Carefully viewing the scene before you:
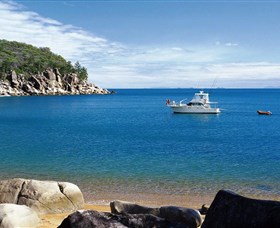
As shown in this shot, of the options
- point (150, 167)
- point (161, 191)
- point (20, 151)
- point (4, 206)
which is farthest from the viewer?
point (20, 151)

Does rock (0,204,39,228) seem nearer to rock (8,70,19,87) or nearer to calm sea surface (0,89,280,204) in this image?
calm sea surface (0,89,280,204)

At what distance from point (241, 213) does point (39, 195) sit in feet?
34.5

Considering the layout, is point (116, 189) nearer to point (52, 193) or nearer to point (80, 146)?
point (52, 193)

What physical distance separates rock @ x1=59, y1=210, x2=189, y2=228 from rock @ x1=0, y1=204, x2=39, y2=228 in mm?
4738

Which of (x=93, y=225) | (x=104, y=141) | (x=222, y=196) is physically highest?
(x=222, y=196)

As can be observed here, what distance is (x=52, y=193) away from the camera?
16.2 meters

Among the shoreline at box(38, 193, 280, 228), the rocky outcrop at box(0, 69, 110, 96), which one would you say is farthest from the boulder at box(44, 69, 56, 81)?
the shoreline at box(38, 193, 280, 228)

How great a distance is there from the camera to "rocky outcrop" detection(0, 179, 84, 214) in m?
16.0

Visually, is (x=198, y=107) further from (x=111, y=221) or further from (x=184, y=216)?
(x=111, y=221)

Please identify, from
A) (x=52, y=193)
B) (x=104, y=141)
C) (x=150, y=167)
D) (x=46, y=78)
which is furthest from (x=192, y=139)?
(x=46, y=78)

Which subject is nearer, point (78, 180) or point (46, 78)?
point (78, 180)

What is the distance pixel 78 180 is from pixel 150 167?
678cm

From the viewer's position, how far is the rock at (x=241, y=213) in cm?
718

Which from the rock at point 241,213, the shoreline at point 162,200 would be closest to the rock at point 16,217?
the shoreline at point 162,200
